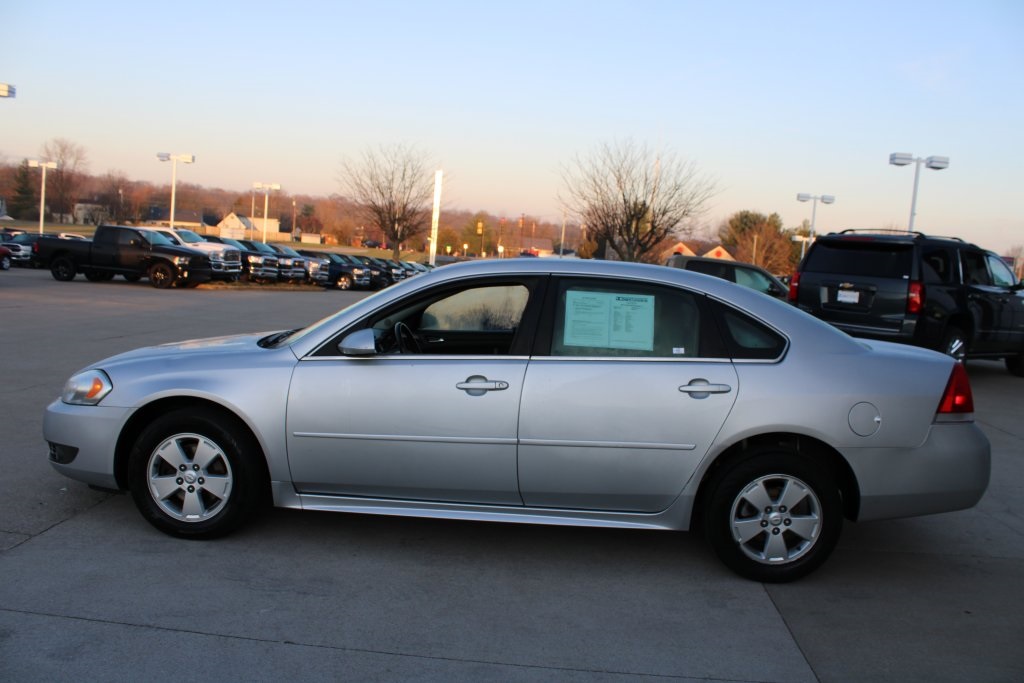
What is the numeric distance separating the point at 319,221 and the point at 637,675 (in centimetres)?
12662

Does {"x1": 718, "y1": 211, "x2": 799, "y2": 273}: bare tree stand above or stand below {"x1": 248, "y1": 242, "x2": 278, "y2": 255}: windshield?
above

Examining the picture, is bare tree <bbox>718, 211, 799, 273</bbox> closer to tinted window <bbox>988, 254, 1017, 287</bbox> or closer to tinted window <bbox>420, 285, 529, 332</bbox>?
tinted window <bbox>988, 254, 1017, 287</bbox>

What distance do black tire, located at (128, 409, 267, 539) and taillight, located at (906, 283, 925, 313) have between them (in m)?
8.79

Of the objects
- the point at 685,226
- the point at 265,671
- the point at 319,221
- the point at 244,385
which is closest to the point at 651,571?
the point at 265,671

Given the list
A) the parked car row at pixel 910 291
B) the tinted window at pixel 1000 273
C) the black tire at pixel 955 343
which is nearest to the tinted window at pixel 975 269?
the parked car row at pixel 910 291

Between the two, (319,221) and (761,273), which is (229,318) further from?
(319,221)

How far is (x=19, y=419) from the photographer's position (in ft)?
22.4

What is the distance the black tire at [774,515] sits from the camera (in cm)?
412

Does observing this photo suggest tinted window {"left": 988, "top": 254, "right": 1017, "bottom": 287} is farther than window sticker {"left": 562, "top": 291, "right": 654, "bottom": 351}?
Yes

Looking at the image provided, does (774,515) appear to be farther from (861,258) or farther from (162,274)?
(162,274)

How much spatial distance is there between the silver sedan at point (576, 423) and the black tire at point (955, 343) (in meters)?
7.33

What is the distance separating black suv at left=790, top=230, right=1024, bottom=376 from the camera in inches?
412

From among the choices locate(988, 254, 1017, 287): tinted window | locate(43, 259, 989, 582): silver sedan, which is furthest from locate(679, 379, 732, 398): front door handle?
locate(988, 254, 1017, 287): tinted window

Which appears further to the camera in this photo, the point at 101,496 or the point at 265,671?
the point at 101,496
